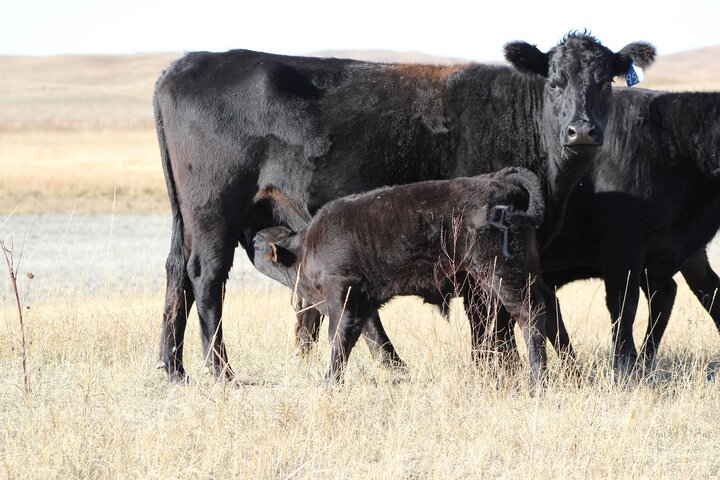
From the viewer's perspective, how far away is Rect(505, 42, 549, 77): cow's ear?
7203 millimetres

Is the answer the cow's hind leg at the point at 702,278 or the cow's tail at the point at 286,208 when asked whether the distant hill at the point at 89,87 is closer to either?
the cow's hind leg at the point at 702,278

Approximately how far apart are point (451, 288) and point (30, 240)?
12.7 metres

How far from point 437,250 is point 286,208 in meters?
1.43

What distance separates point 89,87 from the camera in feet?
243

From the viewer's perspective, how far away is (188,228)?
754 cm

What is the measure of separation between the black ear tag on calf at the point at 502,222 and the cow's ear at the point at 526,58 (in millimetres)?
1323

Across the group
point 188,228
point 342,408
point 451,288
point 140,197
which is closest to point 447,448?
point 342,408

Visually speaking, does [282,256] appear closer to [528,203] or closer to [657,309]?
[528,203]

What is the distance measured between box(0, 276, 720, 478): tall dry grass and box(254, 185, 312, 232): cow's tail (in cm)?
92

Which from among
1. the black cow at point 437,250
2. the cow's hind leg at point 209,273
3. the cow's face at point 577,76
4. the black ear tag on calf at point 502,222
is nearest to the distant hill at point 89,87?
the cow's face at point 577,76

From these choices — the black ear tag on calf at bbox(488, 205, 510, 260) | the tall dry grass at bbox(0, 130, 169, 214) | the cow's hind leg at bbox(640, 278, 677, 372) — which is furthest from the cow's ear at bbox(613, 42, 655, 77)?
the tall dry grass at bbox(0, 130, 169, 214)

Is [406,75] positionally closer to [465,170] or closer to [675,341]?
[465,170]

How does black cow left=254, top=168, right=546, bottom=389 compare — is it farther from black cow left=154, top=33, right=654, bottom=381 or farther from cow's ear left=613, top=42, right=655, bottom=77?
cow's ear left=613, top=42, right=655, bottom=77

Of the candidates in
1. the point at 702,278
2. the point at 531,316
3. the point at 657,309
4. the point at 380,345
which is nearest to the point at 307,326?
the point at 380,345
